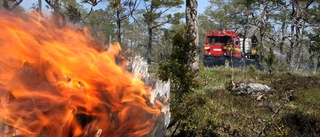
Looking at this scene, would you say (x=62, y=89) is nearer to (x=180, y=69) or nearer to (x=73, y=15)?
(x=180, y=69)

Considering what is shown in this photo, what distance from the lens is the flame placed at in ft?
9.77

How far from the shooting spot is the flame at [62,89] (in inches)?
117

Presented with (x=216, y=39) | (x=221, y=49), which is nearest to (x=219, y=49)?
(x=221, y=49)

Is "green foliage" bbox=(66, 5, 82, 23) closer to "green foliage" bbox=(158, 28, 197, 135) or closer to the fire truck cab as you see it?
"green foliage" bbox=(158, 28, 197, 135)

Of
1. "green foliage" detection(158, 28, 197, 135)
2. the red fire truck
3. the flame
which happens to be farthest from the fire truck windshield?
the flame

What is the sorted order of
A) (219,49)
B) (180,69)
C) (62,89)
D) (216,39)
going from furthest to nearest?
(216,39), (219,49), (180,69), (62,89)

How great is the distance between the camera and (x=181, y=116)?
17.4ft

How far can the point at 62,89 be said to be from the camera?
125 inches

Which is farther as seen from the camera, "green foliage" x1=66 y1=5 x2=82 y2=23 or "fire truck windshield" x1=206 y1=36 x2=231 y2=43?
"fire truck windshield" x1=206 y1=36 x2=231 y2=43

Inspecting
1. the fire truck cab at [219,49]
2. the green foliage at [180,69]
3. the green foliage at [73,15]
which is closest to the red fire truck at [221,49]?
the fire truck cab at [219,49]

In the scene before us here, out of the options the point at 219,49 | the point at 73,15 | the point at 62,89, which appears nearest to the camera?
the point at 62,89

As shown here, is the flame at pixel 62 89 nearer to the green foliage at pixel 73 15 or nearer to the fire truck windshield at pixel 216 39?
the green foliage at pixel 73 15

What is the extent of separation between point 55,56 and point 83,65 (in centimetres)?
29

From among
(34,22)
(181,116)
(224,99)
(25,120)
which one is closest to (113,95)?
(25,120)
